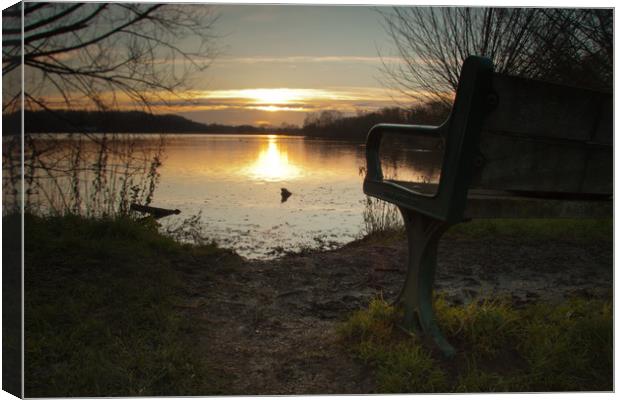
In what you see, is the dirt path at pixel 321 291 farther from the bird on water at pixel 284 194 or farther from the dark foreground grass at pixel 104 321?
the bird on water at pixel 284 194

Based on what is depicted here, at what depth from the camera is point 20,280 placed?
8.80ft

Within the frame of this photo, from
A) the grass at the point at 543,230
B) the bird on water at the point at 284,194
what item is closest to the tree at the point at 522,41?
the grass at the point at 543,230

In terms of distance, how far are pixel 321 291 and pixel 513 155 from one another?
2.00m

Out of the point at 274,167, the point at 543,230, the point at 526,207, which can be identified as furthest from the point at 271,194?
the point at 526,207

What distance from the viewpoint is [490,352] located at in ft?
8.75

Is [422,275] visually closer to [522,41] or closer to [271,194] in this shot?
[522,41]

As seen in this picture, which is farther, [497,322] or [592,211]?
[497,322]

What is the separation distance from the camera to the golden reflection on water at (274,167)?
12018 millimetres

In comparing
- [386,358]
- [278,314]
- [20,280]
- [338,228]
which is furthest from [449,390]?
[338,228]

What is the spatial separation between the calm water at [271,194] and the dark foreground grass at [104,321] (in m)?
1.60

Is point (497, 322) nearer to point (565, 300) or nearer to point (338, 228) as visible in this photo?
point (565, 300)

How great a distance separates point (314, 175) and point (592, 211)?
9485 mm

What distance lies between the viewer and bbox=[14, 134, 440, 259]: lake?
251 inches

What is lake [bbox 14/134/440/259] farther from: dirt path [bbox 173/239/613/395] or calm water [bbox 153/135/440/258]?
dirt path [bbox 173/239/613/395]
